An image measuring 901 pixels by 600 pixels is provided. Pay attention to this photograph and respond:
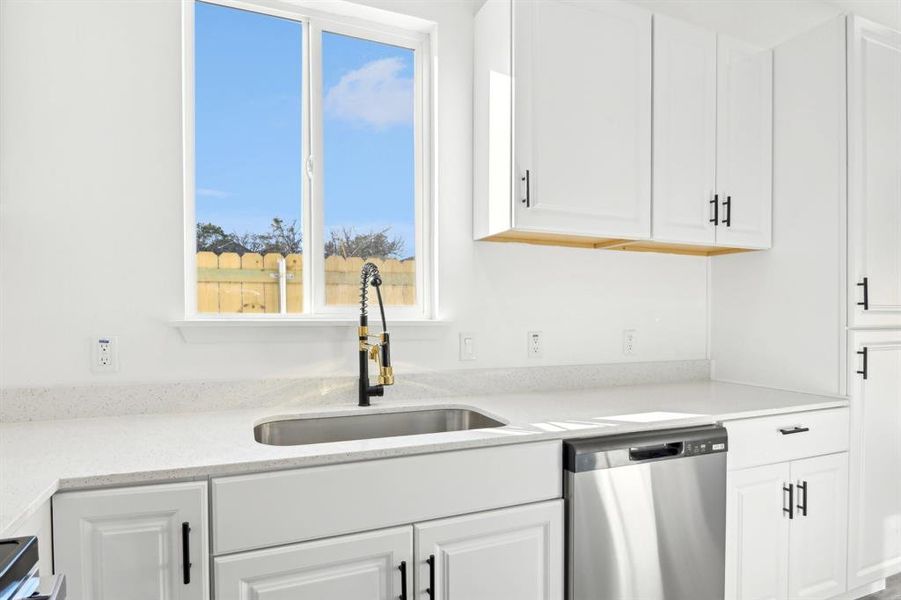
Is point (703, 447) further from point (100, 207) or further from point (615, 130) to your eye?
point (100, 207)

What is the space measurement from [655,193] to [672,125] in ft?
0.94

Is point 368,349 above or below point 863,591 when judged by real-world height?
above

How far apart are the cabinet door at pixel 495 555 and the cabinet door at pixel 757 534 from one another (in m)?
0.70

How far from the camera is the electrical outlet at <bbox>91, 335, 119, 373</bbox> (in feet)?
5.21

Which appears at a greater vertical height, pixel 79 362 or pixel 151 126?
pixel 151 126

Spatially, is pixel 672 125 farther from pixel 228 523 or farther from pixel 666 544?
pixel 228 523

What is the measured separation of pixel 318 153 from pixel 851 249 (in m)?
2.05

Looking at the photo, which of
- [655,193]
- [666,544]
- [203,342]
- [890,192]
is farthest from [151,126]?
[890,192]

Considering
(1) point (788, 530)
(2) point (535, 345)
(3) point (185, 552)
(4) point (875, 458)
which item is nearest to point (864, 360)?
(4) point (875, 458)

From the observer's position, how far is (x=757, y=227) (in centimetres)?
219

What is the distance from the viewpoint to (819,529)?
1.90 meters

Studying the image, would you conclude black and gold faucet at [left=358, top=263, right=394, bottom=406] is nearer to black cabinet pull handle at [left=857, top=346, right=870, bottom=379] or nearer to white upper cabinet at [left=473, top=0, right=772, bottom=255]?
white upper cabinet at [left=473, top=0, right=772, bottom=255]

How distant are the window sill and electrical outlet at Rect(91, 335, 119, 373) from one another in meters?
0.18

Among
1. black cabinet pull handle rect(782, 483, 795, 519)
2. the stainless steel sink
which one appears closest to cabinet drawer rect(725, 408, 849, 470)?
Result: black cabinet pull handle rect(782, 483, 795, 519)
